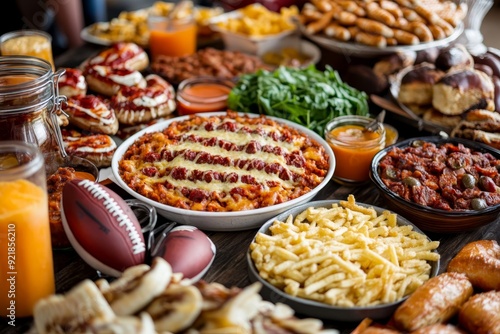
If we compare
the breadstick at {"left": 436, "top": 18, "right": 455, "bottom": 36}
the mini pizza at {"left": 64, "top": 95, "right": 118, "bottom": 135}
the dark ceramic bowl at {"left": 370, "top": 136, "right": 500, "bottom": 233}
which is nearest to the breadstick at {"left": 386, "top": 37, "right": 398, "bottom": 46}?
the breadstick at {"left": 436, "top": 18, "right": 455, "bottom": 36}

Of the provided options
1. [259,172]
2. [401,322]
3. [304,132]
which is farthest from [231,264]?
[304,132]

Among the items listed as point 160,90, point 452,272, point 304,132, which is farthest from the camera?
point 160,90

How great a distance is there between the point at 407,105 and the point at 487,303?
153 centimetres

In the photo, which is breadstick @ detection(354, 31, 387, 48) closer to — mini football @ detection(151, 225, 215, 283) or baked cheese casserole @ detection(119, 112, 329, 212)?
baked cheese casserole @ detection(119, 112, 329, 212)

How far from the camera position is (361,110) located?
2.92 m

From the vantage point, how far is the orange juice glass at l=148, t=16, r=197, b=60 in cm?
377

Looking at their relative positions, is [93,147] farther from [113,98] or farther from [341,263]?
[341,263]

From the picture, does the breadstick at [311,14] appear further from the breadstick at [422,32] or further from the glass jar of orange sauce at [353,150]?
the glass jar of orange sauce at [353,150]

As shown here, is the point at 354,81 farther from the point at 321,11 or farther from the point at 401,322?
the point at 401,322

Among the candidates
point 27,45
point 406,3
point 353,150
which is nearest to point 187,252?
point 353,150

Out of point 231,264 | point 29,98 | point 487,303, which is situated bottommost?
point 231,264

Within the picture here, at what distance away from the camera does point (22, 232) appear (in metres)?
1.59

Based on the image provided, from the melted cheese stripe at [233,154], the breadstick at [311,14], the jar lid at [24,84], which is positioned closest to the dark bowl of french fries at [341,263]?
the melted cheese stripe at [233,154]

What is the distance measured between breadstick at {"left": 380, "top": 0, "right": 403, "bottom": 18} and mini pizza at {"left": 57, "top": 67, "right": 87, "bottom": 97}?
198cm
